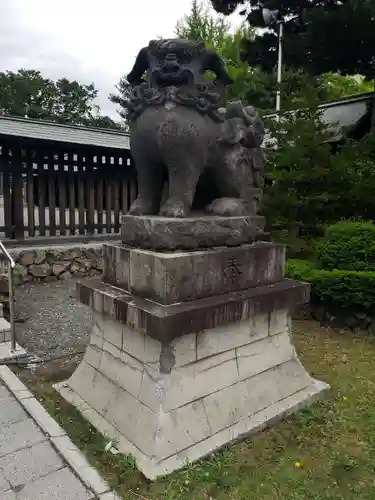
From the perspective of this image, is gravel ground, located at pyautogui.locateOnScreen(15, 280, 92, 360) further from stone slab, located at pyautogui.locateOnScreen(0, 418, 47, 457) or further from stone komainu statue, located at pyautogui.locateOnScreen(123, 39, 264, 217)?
stone komainu statue, located at pyautogui.locateOnScreen(123, 39, 264, 217)

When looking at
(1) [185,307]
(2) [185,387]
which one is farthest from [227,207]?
(2) [185,387]

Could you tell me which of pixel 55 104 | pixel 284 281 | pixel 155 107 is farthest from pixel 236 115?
pixel 55 104

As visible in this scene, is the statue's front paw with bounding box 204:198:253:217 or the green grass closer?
the green grass

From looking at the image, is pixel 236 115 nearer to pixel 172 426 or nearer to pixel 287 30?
pixel 172 426

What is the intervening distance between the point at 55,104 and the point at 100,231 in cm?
3293

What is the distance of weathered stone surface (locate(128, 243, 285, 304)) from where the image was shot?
101 inches

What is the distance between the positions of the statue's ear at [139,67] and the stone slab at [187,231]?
1.07m

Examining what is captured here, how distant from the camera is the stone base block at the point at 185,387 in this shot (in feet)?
8.37

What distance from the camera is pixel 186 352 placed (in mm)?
2658

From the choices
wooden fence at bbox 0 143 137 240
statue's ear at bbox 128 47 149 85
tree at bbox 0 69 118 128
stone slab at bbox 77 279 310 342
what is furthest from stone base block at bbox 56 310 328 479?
tree at bbox 0 69 118 128

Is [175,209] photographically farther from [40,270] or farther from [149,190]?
[40,270]

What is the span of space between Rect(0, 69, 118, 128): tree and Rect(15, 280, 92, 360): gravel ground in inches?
1175

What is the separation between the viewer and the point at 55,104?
1447 inches

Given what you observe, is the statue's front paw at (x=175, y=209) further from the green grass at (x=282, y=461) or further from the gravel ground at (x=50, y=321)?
the gravel ground at (x=50, y=321)
